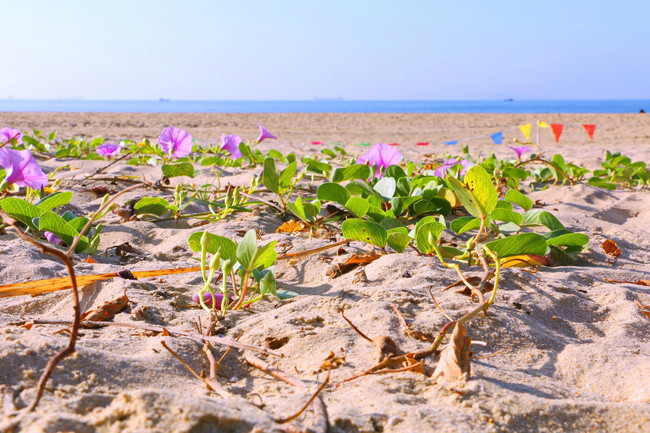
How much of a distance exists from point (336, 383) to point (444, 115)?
15175mm

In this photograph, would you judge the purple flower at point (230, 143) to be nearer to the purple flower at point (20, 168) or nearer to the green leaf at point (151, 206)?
the green leaf at point (151, 206)

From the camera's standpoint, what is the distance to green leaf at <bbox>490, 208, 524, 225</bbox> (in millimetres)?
1646

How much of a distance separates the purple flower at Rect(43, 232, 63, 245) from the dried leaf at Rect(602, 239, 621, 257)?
1.69 metres

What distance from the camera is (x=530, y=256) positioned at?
4.92 feet

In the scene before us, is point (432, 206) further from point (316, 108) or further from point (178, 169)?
point (316, 108)

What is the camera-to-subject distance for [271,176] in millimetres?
1930

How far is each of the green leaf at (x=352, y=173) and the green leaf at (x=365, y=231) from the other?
2.44 ft

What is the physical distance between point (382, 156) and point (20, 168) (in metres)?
1.38

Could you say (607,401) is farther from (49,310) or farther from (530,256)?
(49,310)

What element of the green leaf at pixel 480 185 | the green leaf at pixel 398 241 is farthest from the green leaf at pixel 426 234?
the green leaf at pixel 480 185

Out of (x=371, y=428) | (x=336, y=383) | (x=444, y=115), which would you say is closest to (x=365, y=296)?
(x=336, y=383)

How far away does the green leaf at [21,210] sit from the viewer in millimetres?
1586

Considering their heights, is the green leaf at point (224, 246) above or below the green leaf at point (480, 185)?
below

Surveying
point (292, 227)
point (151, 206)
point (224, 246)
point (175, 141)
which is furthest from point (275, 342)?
point (175, 141)
